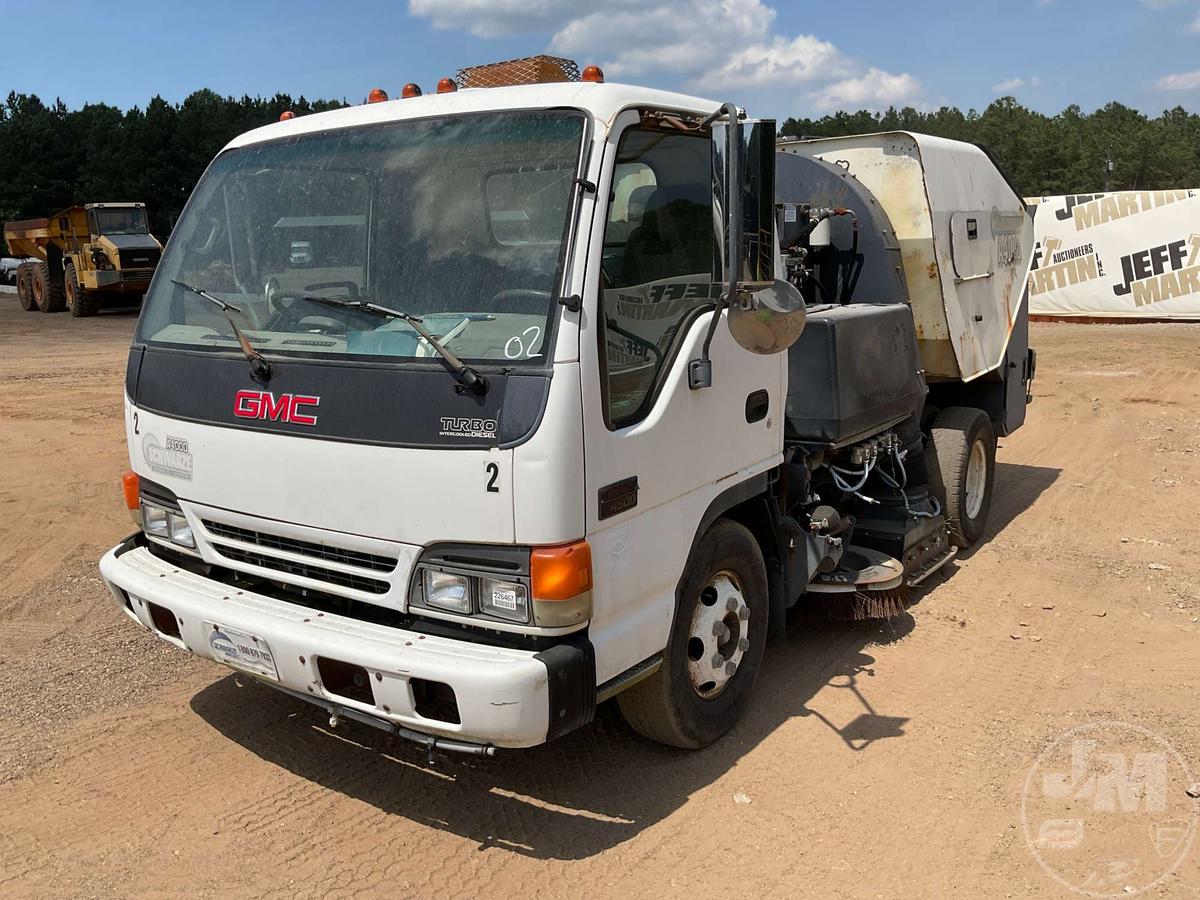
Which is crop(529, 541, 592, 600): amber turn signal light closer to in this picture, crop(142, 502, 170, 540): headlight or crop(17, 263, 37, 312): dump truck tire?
crop(142, 502, 170, 540): headlight

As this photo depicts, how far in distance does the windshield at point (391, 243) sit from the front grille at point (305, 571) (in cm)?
75

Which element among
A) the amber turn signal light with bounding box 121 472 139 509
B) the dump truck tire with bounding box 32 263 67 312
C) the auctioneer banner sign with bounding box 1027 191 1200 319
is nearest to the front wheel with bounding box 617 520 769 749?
the amber turn signal light with bounding box 121 472 139 509

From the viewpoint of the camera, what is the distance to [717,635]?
13.5 feet

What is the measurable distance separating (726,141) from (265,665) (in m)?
2.30

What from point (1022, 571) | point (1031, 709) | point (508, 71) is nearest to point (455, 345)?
point (508, 71)

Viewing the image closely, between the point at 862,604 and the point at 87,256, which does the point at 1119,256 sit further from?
the point at 87,256

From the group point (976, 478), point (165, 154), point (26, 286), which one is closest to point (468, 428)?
point (976, 478)

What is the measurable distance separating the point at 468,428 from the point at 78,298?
2569cm

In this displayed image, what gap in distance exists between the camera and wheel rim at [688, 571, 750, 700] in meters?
4.00

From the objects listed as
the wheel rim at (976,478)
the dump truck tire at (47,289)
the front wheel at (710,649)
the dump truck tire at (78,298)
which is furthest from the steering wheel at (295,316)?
the dump truck tire at (47,289)

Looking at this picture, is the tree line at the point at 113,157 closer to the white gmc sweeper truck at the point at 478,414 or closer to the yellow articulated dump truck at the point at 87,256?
the yellow articulated dump truck at the point at 87,256

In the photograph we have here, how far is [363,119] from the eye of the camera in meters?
3.86

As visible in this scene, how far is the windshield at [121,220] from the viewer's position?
24578 mm

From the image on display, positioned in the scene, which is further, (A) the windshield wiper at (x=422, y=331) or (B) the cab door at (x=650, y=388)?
(B) the cab door at (x=650, y=388)
